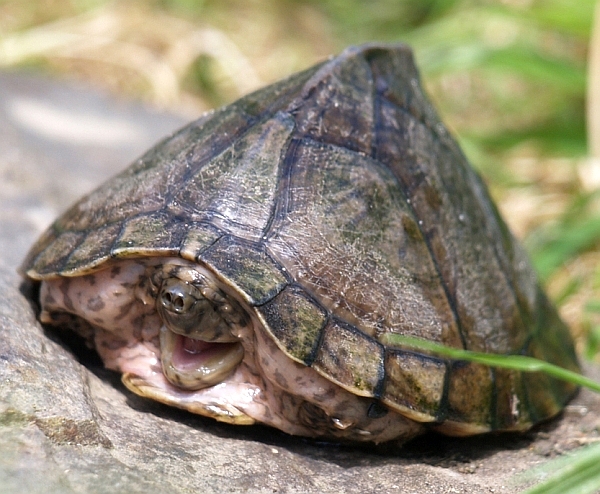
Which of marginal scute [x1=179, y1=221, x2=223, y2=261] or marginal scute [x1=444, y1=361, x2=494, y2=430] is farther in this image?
marginal scute [x1=444, y1=361, x2=494, y2=430]

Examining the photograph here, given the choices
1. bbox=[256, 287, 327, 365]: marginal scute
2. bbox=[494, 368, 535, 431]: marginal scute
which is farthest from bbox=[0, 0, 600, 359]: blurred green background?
bbox=[256, 287, 327, 365]: marginal scute

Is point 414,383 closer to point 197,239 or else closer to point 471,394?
point 471,394

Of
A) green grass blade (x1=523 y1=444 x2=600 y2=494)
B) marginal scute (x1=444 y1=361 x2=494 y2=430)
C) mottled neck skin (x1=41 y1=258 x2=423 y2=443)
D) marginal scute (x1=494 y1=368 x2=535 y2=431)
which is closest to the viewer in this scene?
green grass blade (x1=523 y1=444 x2=600 y2=494)

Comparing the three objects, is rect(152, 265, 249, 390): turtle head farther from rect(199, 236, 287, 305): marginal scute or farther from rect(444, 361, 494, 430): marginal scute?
rect(444, 361, 494, 430): marginal scute

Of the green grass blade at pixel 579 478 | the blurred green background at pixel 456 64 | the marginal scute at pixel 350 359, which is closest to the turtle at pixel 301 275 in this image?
the marginal scute at pixel 350 359

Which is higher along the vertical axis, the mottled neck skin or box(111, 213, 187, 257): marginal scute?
box(111, 213, 187, 257): marginal scute
